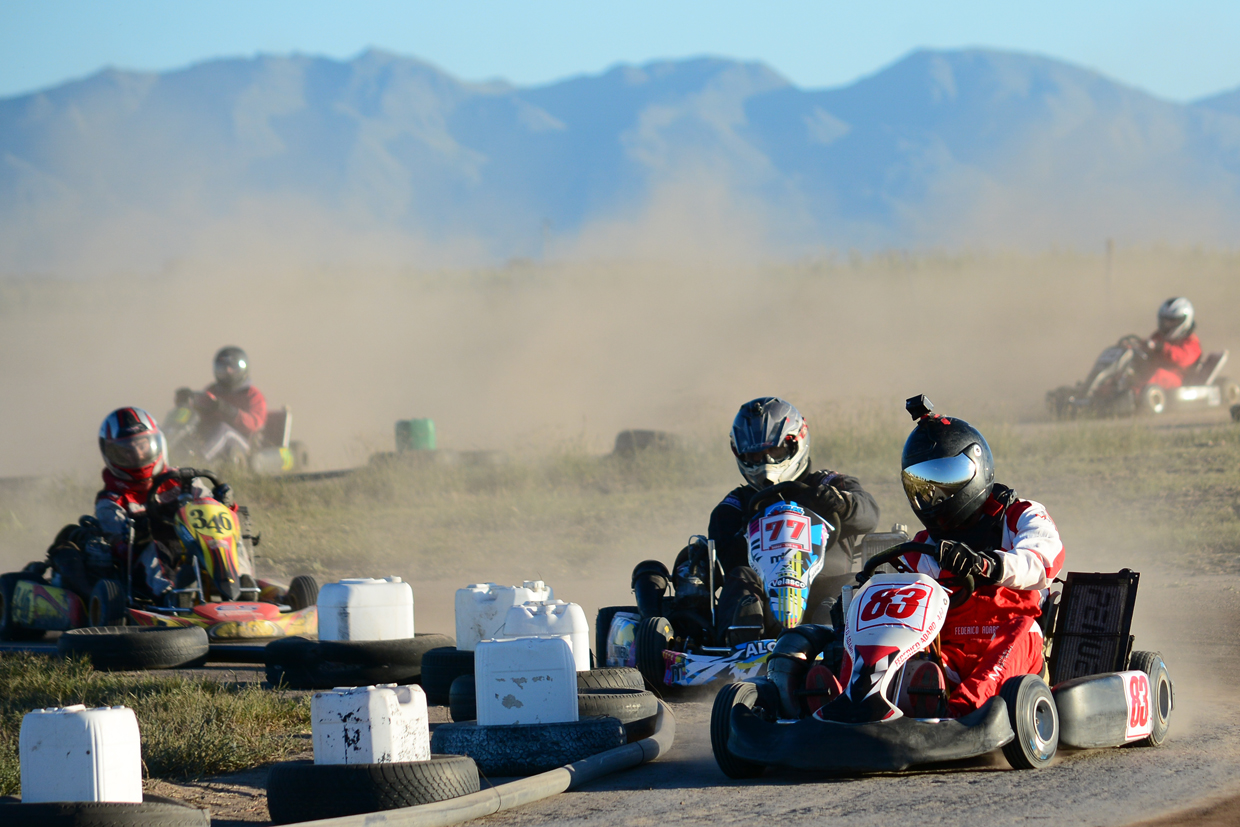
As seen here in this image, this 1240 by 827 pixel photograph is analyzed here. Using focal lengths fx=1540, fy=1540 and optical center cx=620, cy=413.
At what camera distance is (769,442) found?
7.93m

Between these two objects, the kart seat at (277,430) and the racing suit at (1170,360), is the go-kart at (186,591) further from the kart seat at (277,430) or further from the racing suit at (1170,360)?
the racing suit at (1170,360)

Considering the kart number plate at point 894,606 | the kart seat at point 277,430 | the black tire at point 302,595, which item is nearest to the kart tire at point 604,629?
the kart number plate at point 894,606

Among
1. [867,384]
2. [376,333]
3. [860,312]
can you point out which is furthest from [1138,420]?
[376,333]

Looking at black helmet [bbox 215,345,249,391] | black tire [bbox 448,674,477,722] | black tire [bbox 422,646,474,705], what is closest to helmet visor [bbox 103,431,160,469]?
black tire [bbox 422,646,474,705]

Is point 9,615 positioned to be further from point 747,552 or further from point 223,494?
point 747,552

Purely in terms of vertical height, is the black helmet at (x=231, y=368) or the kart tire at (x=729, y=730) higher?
the black helmet at (x=231, y=368)

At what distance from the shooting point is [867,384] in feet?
106

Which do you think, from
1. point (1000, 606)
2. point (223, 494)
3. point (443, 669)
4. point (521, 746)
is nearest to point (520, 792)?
point (521, 746)

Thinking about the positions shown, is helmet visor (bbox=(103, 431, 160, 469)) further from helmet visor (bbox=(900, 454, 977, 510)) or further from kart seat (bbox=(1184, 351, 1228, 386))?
kart seat (bbox=(1184, 351, 1228, 386))

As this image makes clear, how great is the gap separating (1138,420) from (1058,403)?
1.94 meters

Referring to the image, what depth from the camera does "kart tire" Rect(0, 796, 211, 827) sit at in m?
4.11

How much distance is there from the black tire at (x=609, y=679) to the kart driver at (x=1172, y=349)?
55.6 ft

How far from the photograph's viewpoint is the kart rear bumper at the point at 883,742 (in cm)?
481

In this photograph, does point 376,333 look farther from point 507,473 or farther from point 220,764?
point 220,764
